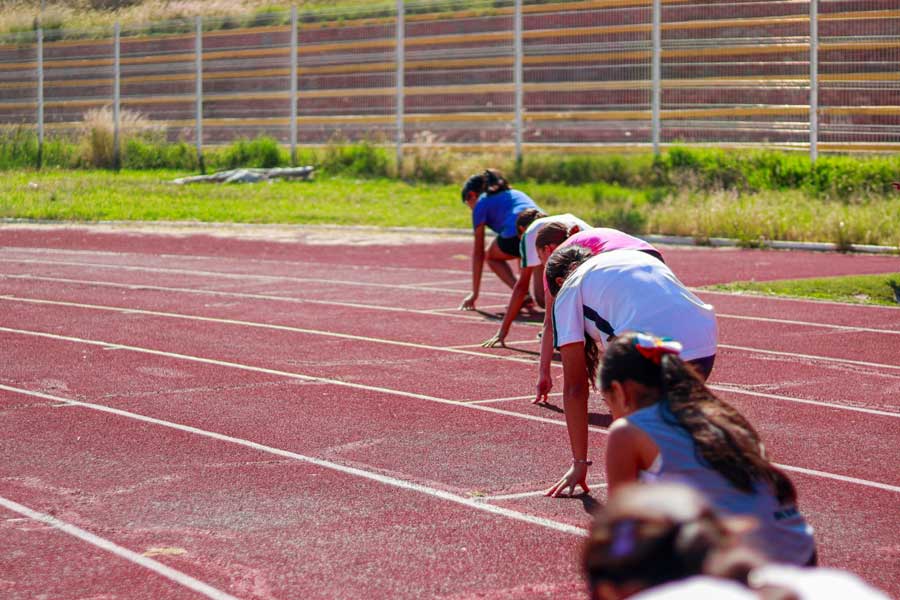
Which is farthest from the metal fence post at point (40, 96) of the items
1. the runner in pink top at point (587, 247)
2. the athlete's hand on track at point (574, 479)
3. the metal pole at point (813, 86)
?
the athlete's hand on track at point (574, 479)

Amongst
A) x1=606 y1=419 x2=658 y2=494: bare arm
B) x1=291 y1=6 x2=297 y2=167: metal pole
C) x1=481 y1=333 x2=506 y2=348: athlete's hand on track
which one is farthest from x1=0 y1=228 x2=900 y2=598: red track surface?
x1=291 y1=6 x2=297 y2=167: metal pole

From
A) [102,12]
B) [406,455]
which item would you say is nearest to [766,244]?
[406,455]

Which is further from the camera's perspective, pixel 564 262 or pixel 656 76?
pixel 656 76

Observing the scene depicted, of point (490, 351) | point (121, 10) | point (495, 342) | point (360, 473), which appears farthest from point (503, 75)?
point (121, 10)

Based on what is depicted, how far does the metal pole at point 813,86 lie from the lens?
2866 centimetres

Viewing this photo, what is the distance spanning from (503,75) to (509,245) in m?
20.5

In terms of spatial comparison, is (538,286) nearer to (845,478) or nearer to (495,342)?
(495,342)

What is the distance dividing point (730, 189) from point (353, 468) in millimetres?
20924

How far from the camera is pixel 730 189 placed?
27.9 meters

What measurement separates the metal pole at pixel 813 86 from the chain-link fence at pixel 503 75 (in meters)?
0.03

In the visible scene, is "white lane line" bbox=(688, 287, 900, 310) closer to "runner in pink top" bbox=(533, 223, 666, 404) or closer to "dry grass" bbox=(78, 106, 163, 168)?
"runner in pink top" bbox=(533, 223, 666, 404)

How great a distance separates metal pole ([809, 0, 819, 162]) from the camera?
28.7 meters

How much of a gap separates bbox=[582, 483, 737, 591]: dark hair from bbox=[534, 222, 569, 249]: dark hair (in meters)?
5.73

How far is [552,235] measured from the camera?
8.13m
